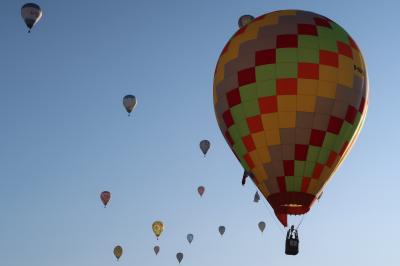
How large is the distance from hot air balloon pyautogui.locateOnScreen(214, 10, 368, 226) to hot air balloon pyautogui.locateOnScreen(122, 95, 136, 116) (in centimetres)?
1900

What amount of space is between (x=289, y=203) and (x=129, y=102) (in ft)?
73.8

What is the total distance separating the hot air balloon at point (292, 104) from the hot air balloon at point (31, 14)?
17.3 meters

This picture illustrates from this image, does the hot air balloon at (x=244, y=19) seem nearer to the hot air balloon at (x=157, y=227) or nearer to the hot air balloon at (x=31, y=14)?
the hot air balloon at (x=31, y=14)

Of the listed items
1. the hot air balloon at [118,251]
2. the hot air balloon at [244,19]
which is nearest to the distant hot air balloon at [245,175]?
the hot air balloon at [244,19]

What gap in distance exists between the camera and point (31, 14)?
147 feet

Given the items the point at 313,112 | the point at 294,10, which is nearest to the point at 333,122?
the point at 313,112

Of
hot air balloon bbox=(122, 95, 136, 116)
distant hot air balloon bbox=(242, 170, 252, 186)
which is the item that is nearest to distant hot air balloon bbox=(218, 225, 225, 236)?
hot air balloon bbox=(122, 95, 136, 116)

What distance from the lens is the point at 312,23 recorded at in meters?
30.8

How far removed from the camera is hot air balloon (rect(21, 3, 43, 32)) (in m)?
44.5

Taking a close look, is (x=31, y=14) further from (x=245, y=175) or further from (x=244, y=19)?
(x=245, y=175)

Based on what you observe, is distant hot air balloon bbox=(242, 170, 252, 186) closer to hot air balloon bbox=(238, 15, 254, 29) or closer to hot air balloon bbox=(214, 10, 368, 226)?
hot air balloon bbox=(214, 10, 368, 226)

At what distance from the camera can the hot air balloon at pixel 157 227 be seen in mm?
59328

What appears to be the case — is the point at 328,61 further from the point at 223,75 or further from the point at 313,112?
the point at 223,75

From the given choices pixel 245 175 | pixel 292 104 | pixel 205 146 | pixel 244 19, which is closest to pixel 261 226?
pixel 205 146
